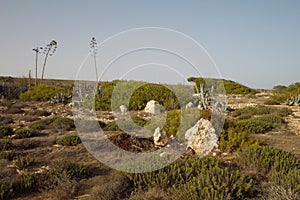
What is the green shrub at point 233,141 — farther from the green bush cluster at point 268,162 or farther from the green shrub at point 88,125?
the green shrub at point 88,125

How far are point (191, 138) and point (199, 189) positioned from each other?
2880 mm

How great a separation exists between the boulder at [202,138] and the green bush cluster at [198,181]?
123cm

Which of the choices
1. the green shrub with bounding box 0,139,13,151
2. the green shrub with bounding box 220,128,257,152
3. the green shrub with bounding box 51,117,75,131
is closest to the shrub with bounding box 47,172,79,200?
the green shrub with bounding box 0,139,13,151

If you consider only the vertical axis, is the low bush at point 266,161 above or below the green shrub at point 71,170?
above

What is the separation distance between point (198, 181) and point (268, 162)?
1.75 meters

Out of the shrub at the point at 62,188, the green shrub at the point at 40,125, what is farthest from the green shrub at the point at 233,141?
the green shrub at the point at 40,125

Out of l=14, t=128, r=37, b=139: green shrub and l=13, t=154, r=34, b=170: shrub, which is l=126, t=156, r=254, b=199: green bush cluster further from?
l=14, t=128, r=37, b=139: green shrub

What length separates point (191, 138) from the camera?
6.79 meters

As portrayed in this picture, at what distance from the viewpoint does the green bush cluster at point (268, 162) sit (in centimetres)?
468

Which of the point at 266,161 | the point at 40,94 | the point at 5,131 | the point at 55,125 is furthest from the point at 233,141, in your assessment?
the point at 40,94

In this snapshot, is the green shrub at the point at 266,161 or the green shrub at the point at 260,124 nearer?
the green shrub at the point at 266,161

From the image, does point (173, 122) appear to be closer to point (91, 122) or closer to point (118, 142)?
point (118, 142)

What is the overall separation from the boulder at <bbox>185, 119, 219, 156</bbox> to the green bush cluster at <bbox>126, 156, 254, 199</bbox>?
123cm

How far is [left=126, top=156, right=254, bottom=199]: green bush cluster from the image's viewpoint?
12.8 feet
